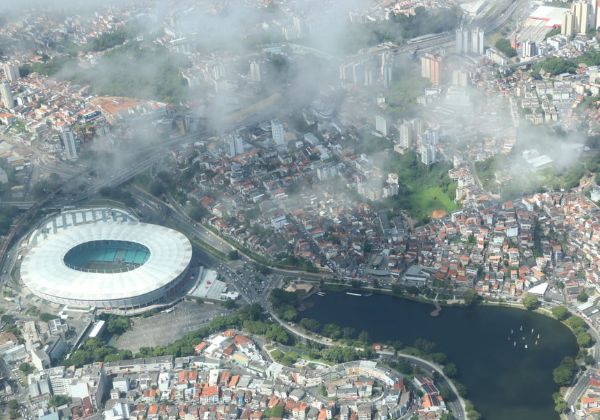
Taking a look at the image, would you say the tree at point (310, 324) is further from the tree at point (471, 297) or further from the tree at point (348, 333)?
the tree at point (471, 297)

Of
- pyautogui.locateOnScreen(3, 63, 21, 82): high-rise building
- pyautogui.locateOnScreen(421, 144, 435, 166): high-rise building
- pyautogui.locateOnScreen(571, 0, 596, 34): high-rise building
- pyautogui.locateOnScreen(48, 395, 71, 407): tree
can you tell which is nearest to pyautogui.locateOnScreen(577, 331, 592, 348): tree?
pyautogui.locateOnScreen(421, 144, 435, 166): high-rise building

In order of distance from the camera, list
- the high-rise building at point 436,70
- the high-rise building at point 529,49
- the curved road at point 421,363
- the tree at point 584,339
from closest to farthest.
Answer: the curved road at point 421,363 < the tree at point 584,339 < the high-rise building at point 436,70 < the high-rise building at point 529,49

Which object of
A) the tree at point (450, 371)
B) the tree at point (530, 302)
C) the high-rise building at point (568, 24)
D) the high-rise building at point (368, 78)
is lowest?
the tree at point (450, 371)

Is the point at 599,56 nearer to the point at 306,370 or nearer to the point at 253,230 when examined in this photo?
the point at 253,230

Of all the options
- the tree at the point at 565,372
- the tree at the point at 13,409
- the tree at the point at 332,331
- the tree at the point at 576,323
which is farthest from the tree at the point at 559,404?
the tree at the point at 13,409

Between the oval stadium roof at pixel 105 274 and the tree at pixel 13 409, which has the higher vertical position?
the oval stadium roof at pixel 105 274

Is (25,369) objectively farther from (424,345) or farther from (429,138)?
(429,138)
